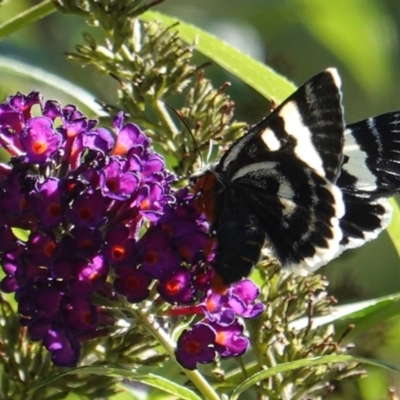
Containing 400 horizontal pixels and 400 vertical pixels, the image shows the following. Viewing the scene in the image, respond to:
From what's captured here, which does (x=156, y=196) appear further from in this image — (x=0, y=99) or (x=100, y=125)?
(x=0, y=99)

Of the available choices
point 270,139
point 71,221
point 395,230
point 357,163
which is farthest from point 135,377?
point 395,230

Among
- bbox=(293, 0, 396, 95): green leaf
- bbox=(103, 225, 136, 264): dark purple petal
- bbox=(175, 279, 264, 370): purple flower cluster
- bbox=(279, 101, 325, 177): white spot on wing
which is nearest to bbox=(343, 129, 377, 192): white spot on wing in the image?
bbox=(279, 101, 325, 177): white spot on wing

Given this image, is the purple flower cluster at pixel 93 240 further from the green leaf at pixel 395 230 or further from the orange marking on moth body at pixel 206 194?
the green leaf at pixel 395 230

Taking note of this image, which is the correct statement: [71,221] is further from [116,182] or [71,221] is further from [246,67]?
[246,67]

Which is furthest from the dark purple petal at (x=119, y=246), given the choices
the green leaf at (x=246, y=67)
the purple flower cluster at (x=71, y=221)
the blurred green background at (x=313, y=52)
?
the blurred green background at (x=313, y=52)

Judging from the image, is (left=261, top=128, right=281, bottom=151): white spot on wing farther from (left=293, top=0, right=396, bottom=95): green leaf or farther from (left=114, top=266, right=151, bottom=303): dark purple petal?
(left=293, top=0, right=396, bottom=95): green leaf

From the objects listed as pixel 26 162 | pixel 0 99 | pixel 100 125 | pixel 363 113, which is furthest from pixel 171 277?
pixel 363 113
